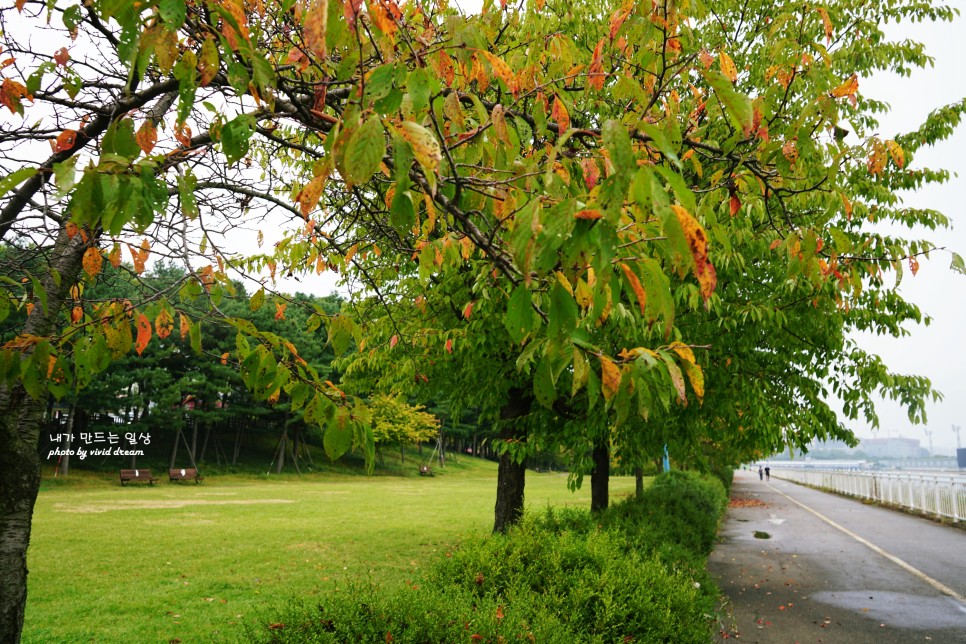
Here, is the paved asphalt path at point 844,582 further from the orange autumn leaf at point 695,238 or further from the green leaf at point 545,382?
the orange autumn leaf at point 695,238

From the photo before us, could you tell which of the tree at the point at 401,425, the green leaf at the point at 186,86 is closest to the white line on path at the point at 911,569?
the green leaf at the point at 186,86

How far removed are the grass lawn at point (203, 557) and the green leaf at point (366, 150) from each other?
2.59 metres

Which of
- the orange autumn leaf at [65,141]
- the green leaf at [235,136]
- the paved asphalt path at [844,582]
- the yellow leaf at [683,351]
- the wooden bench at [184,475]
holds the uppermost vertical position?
the orange autumn leaf at [65,141]

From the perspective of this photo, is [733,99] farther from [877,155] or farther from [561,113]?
[877,155]

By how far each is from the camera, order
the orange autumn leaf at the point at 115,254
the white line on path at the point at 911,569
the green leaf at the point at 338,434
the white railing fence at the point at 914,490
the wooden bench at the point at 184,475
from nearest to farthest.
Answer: the green leaf at the point at 338,434 < the orange autumn leaf at the point at 115,254 < the white line on path at the point at 911,569 < the white railing fence at the point at 914,490 < the wooden bench at the point at 184,475

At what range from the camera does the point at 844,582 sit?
30.3 ft

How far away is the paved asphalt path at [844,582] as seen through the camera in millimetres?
6605

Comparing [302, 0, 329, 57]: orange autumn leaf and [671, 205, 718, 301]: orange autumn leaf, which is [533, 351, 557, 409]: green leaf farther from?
[302, 0, 329, 57]: orange autumn leaf

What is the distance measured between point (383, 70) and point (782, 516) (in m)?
21.8

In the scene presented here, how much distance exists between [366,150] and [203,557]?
37.4 feet

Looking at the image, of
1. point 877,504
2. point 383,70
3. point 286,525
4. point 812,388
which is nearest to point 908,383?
point 812,388

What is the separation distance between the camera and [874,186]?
778 centimetres

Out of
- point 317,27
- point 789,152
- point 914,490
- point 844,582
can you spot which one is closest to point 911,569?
point 844,582

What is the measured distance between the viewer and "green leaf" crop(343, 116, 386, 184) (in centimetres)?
134
